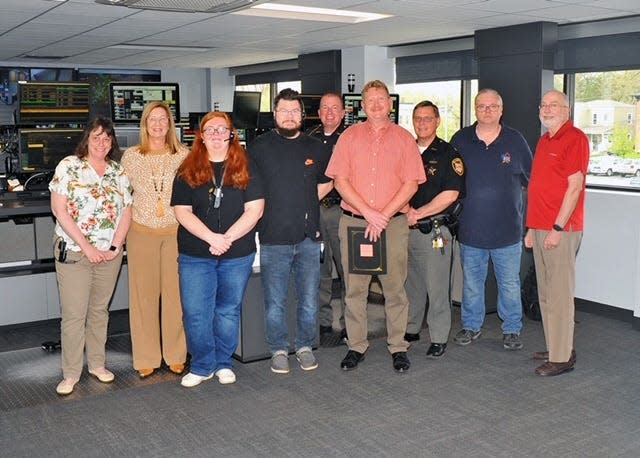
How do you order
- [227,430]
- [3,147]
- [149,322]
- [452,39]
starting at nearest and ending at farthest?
[227,430], [149,322], [3,147], [452,39]

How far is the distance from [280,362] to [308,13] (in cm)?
362

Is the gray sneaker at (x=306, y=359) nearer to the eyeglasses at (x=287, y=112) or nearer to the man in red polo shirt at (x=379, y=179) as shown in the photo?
the man in red polo shirt at (x=379, y=179)

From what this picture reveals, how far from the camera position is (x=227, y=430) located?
3.40 metres

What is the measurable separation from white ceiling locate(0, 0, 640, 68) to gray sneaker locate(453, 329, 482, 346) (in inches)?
97.7

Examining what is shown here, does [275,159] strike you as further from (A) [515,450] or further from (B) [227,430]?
(A) [515,450]

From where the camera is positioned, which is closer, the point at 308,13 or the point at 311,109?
the point at 308,13

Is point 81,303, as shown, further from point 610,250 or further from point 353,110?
point 353,110

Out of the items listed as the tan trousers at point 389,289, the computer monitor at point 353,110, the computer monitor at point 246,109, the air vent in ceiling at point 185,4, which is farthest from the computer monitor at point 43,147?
the computer monitor at point 353,110

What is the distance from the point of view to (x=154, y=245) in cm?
391

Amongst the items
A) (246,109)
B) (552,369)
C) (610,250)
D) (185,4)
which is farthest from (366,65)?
(552,369)

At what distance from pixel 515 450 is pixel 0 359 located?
3.11 metres

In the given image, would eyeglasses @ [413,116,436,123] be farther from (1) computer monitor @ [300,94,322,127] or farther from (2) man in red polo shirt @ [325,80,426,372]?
(1) computer monitor @ [300,94,322,127]

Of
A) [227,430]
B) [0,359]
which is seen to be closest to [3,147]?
[0,359]

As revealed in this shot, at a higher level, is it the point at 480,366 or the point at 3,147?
the point at 3,147
